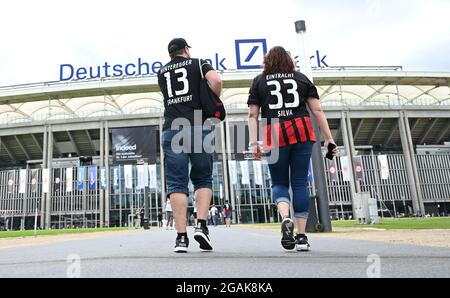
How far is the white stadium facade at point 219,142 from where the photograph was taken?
4206 centimetres

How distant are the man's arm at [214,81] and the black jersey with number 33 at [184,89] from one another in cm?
7

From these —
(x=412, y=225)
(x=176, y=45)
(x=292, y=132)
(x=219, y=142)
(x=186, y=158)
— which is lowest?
(x=412, y=225)

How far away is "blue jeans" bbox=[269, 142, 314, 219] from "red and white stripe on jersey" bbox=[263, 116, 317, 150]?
5 centimetres

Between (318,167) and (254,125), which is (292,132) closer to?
(254,125)

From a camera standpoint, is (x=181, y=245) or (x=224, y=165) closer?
(x=181, y=245)

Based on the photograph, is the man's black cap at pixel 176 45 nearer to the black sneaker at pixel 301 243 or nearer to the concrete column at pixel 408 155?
the black sneaker at pixel 301 243

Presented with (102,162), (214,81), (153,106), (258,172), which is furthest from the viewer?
(153,106)

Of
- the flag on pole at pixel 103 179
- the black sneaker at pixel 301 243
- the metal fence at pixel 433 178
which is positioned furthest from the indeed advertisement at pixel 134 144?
the black sneaker at pixel 301 243

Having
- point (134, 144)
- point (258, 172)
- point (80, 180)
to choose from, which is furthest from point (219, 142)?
point (80, 180)

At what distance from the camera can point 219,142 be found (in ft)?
136

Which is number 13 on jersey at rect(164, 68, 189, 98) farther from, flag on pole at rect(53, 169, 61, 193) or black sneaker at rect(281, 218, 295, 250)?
flag on pole at rect(53, 169, 61, 193)

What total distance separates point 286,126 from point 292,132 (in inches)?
3.3

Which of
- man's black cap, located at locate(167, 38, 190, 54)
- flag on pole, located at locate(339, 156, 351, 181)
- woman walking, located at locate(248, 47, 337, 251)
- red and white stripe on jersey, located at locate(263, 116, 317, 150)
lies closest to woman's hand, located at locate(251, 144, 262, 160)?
woman walking, located at locate(248, 47, 337, 251)
